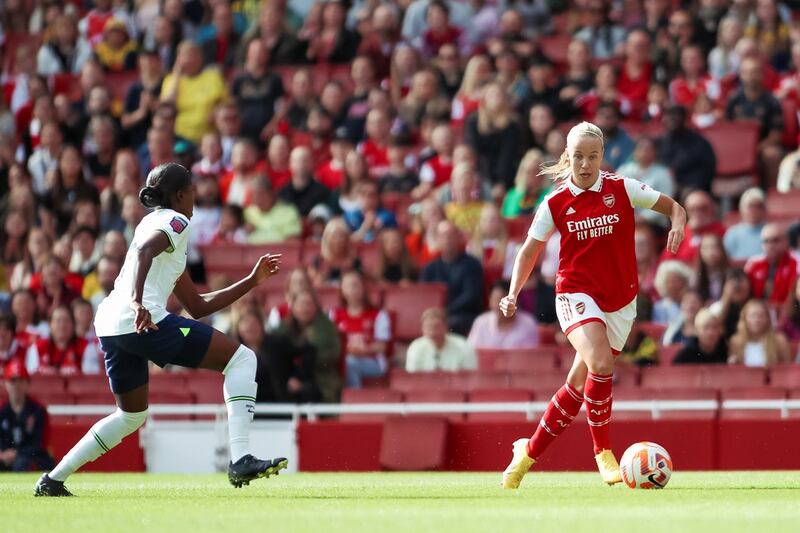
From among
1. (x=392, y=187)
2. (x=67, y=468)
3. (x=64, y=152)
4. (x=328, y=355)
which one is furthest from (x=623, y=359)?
(x=64, y=152)

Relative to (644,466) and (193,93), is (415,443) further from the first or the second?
(193,93)

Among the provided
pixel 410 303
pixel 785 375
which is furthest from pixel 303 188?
pixel 785 375

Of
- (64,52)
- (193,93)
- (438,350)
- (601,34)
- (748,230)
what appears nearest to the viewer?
(438,350)

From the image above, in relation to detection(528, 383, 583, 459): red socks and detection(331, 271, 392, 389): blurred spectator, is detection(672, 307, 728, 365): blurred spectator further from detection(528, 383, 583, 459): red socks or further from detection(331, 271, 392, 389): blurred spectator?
detection(528, 383, 583, 459): red socks

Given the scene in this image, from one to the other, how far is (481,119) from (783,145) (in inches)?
131

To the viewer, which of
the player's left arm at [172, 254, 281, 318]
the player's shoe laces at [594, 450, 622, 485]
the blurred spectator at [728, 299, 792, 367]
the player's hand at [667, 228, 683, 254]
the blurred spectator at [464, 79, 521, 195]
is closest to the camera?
the player's hand at [667, 228, 683, 254]

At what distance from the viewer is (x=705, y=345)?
14.0 m

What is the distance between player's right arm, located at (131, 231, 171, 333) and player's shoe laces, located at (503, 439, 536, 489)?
2.42 metres

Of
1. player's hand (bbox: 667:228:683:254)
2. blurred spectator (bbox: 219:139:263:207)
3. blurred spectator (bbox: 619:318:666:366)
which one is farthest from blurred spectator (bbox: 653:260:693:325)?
player's hand (bbox: 667:228:683:254)

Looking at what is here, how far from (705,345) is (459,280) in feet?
9.91

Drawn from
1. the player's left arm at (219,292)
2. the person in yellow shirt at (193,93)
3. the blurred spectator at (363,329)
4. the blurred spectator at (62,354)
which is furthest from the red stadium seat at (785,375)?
the person in yellow shirt at (193,93)

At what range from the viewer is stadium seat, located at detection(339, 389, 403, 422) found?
1434 cm

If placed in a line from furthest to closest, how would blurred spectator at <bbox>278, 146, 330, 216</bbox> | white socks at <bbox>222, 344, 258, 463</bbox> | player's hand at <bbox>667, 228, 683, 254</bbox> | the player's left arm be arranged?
blurred spectator at <bbox>278, 146, 330, 216</bbox> → the player's left arm → white socks at <bbox>222, 344, 258, 463</bbox> → player's hand at <bbox>667, 228, 683, 254</bbox>

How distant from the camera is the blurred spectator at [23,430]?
14438 millimetres
